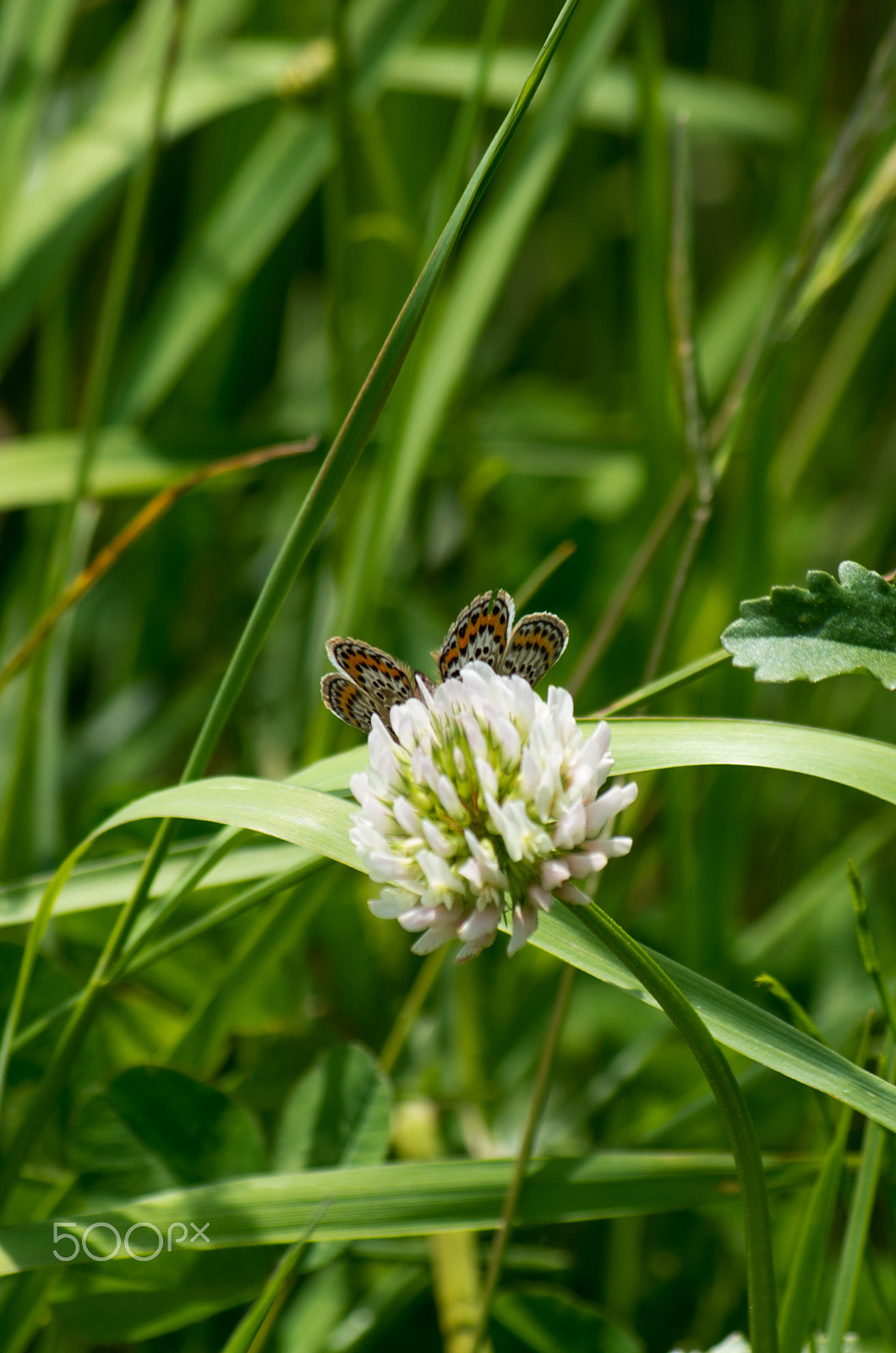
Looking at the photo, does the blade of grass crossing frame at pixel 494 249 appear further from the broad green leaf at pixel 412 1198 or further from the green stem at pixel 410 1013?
the broad green leaf at pixel 412 1198

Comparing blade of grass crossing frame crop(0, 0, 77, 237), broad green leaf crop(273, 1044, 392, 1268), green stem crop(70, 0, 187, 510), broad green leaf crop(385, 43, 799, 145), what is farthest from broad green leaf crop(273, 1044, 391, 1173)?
broad green leaf crop(385, 43, 799, 145)

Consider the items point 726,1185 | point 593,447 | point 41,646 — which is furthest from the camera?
point 593,447

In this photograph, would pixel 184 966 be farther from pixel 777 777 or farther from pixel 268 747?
pixel 777 777

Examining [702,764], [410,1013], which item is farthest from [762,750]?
[410,1013]

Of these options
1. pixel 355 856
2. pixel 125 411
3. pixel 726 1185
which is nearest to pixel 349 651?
pixel 355 856

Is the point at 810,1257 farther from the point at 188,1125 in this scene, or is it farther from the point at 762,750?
the point at 188,1125
